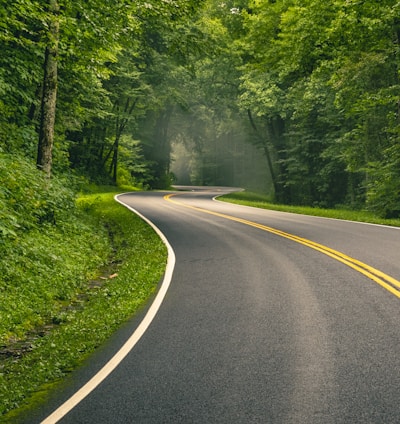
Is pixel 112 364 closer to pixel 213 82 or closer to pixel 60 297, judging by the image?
pixel 60 297

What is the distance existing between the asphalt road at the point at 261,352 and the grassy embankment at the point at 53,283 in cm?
44

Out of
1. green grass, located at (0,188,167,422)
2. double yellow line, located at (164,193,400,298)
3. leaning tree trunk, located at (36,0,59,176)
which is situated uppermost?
leaning tree trunk, located at (36,0,59,176)

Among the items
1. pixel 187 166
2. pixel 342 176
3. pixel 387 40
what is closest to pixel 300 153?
pixel 342 176

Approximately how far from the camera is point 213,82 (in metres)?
38.2

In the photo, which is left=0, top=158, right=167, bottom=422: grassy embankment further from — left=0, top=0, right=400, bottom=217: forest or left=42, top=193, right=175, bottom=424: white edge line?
left=0, top=0, right=400, bottom=217: forest

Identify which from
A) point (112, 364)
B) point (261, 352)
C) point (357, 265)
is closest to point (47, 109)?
point (357, 265)

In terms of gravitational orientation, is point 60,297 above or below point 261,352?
below

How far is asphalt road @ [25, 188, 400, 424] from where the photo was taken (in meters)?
3.92

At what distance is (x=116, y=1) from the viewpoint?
12.7 metres

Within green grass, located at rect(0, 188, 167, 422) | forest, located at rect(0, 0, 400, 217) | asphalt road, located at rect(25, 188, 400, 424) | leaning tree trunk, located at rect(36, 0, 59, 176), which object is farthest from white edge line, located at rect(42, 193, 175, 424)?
leaning tree trunk, located at rect(36, 0, 59, 176)

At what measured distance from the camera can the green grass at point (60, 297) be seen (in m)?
5.16

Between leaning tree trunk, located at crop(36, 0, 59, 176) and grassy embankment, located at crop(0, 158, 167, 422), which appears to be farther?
leaning tree trunk, located at crop(36, 0, 59, 176)

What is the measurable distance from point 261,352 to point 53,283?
5.24 m

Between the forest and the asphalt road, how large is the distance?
4326 millimetres
